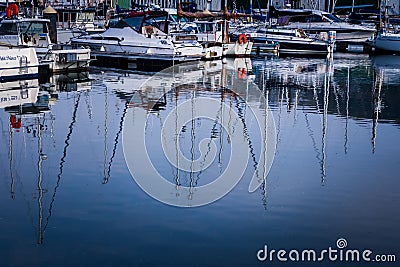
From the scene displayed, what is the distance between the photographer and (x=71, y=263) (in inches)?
336

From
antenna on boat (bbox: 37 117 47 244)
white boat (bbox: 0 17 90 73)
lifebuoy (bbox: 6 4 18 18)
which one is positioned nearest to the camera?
antenna on boat (bbox: 37 117 47 244)

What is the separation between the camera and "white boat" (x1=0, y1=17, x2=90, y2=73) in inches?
1196

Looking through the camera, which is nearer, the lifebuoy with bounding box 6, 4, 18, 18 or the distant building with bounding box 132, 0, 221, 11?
the lifebuoy with bounding box 6, 4, 18, 18

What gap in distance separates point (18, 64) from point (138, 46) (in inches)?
435

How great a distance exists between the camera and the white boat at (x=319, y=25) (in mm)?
59719

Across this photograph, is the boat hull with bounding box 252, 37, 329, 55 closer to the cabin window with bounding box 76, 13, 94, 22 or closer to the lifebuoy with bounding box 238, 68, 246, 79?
the cabin window with bounding box 76, 13, 94, 22

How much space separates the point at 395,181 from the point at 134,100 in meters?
12.2

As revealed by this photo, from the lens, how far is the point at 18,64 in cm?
2683

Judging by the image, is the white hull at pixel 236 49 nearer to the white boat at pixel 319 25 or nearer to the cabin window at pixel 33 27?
the cabin window at pixel 33 27

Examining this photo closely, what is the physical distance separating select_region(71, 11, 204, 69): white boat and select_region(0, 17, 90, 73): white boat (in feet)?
13.5

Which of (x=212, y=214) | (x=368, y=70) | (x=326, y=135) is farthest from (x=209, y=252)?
(x=368, y=70)

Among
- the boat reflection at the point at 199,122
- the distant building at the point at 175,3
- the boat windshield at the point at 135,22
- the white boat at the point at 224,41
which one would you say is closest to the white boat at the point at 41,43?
the boat reflection at the point at 199,122

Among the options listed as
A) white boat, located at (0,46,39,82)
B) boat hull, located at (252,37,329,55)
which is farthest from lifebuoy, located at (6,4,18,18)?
boat hull, located at (252,37,329,55)

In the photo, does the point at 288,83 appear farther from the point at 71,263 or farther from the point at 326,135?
the point at 71,263
